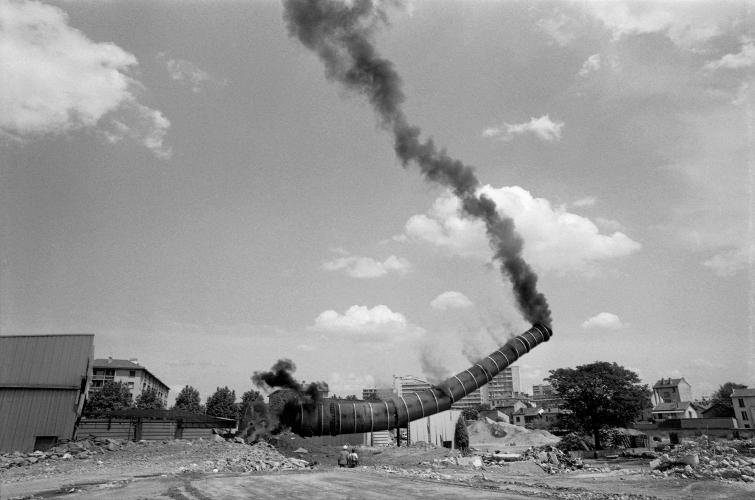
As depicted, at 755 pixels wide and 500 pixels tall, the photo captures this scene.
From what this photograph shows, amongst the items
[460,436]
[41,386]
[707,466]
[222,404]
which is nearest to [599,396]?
[460,436]

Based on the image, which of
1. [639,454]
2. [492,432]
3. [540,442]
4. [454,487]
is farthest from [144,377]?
[454,487]

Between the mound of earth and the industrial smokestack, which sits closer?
the industrial smokestack

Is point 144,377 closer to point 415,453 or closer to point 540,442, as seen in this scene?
point 540,442

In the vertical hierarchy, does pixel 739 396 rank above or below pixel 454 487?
above

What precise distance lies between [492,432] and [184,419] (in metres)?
52.8

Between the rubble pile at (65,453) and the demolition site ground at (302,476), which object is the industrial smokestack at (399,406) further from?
the rubble pile at (65,453)

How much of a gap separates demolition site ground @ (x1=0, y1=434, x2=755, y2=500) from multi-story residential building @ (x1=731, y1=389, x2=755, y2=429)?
53158 millimetres

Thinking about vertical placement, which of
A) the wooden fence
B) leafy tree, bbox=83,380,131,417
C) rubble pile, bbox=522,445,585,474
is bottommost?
rubble pile, bbox=522,445,585,474

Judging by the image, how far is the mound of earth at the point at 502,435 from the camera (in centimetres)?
7175

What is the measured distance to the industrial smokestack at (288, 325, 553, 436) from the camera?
29703mm

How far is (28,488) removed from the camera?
16.5 metres

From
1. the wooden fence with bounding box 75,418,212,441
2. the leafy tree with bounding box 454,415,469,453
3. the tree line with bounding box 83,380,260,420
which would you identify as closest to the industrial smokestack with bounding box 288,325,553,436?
the wooden fence with bounding box 75,418,212,441

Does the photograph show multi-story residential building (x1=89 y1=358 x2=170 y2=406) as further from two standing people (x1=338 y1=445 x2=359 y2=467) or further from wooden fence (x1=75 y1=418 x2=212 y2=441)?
two standing people (x1=338 y1=445 x2=359 y2=467)

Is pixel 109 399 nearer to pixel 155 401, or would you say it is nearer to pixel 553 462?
pixel 155 401
